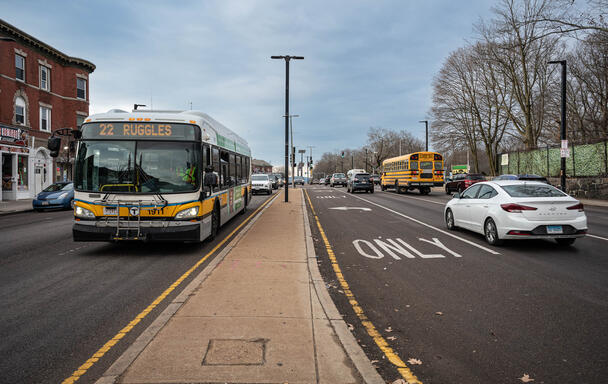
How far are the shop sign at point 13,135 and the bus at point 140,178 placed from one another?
2223cm

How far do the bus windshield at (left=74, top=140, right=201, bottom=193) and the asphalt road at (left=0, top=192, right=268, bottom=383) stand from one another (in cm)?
143

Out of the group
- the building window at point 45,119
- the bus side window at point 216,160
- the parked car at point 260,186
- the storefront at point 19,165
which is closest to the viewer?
the bus side window at point 216,160

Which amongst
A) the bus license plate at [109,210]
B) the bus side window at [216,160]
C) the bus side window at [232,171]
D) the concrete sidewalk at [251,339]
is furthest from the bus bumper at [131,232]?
the bus side window at [232,171]

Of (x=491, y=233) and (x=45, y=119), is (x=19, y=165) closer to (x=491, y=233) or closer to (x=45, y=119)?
(x=45, y=119)

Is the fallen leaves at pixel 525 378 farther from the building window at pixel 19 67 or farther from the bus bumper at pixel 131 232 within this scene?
the building window at pixel 19 67

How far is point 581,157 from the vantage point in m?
Result: 24.9

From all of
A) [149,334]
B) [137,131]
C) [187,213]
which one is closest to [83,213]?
[137,131]

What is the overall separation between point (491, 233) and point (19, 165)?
29942mm

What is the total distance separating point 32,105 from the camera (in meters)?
28.3

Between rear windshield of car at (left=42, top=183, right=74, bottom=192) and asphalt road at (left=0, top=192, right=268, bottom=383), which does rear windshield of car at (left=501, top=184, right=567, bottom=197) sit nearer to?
asphalt road at (left=0, top=192, right=268, bottom=383)

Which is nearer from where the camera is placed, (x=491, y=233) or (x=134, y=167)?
(x=134, y=167)

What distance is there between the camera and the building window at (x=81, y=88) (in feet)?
110

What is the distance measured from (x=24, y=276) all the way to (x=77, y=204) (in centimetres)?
186

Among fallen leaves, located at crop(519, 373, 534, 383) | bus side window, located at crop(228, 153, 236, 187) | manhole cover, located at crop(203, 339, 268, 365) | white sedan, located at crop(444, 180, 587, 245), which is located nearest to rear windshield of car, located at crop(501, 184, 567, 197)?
white sedan, located at crop(444, 180, 587, 245)
